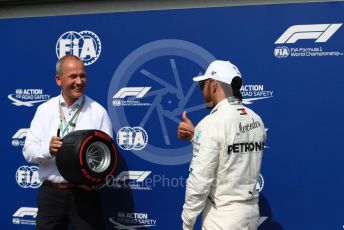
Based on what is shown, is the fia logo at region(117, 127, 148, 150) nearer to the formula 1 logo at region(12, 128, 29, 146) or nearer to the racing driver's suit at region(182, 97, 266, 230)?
Answer: the formula 1 logo at region(12, 128, 29, 146)

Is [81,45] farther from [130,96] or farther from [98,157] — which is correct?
[98,157]

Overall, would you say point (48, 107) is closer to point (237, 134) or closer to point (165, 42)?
point (165, 42)

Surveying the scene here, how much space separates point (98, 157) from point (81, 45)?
110cm

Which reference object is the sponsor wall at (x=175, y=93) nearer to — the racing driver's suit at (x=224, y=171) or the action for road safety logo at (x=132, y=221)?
the action for road safety logo at (x=132, y=221)

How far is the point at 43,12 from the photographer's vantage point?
14.2 ft

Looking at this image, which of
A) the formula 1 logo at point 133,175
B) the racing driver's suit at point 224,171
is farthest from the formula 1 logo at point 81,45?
the racing driver's suit at point 224,171

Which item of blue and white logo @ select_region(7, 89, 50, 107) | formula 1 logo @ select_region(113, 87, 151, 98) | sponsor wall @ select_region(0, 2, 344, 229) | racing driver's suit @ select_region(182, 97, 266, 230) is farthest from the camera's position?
blue and white logo @ select_region(7, 89, 50, 107)

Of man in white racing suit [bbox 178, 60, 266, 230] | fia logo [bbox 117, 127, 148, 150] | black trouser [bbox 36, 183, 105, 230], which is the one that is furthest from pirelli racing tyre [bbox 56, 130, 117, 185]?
man in white racing suit [bbox 178, 60, 266, 230]

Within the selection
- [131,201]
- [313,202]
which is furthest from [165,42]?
[313,202]

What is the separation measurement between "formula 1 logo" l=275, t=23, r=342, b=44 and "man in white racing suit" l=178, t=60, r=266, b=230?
892 mm

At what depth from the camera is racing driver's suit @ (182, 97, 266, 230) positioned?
278 centimetres

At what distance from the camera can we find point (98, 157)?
3.51m

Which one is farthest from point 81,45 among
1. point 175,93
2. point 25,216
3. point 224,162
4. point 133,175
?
point 224,162

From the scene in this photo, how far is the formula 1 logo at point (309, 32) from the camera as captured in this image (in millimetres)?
3594
